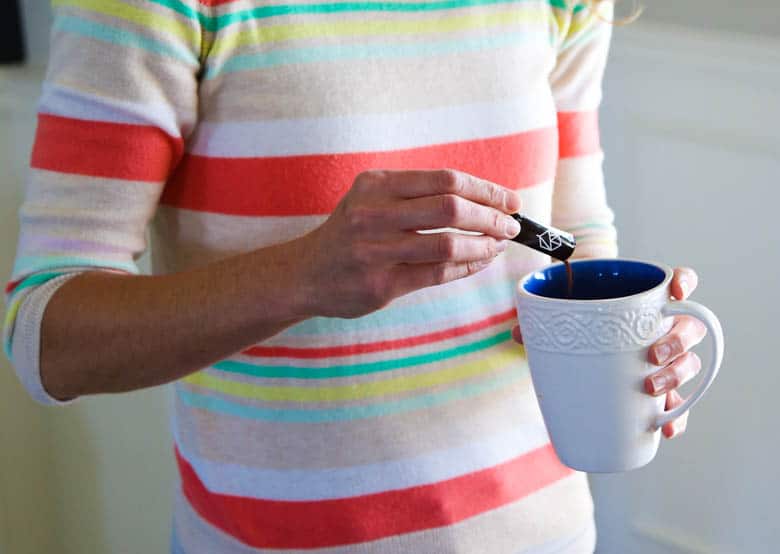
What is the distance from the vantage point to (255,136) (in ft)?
2.38

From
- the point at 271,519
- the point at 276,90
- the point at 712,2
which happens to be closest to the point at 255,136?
the point at 276,90

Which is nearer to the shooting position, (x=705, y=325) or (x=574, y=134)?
(x=705, y=325)

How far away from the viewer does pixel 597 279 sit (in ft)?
2.45

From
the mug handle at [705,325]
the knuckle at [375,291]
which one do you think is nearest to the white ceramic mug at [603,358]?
the mug handle at [705,325]

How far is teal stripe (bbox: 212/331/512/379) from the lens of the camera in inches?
29.7

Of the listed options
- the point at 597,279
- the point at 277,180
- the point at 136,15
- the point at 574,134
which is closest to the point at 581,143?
the point at 574,134

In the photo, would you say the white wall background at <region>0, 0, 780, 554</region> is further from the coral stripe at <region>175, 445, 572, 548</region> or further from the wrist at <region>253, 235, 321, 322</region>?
the wrist at <region>253, 235, 321, 322</region>

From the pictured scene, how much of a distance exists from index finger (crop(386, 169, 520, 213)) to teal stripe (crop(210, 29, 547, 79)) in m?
0.17

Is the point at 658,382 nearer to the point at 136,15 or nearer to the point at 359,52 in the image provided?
the point at 359,52

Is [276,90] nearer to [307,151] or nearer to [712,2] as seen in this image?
[307,151]

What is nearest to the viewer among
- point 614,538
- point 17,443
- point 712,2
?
point 712,2

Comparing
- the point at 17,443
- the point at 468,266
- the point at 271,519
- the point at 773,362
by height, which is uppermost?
the point at 468,266

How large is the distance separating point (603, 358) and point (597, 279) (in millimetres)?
105

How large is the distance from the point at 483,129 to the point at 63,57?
0.98ft
